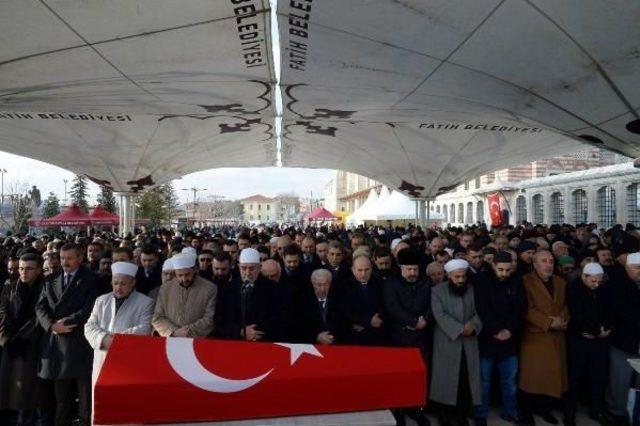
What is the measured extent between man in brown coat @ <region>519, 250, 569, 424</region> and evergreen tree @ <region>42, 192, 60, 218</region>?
57850 mm

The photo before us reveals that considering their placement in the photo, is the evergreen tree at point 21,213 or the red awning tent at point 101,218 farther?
the evergreen tree at point 21,213

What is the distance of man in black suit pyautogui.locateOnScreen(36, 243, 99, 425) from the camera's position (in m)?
4.22

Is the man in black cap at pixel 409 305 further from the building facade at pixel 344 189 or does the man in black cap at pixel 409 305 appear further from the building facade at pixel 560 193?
the building facade at pixel 344 189

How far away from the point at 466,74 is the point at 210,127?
12.6 metres

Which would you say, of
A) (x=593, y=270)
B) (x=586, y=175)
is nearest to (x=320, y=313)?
(x=593, y=270)

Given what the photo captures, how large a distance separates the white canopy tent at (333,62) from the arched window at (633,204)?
487 inches

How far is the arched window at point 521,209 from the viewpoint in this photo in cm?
3361

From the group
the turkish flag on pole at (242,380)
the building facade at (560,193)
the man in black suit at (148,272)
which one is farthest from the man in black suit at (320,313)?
the building facade at (560,193)

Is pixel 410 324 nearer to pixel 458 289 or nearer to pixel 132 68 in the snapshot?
pixel 458 289

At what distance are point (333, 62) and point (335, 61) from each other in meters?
0.09

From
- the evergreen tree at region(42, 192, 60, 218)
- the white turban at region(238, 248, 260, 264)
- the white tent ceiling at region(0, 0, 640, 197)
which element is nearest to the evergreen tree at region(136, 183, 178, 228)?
the evergreen tree at region(42, 192, 60, 218)

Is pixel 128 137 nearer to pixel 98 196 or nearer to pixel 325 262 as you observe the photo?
pixel 325 262

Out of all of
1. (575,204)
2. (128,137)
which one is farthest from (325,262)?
(575,204)

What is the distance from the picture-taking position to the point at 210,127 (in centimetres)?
Answer: 1964
